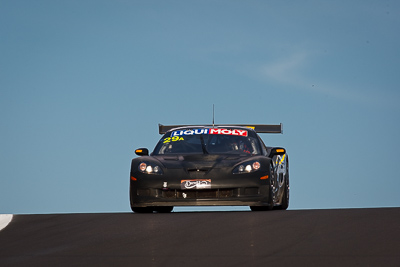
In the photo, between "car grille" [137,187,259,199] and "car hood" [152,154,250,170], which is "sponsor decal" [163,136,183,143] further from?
"car grille" [137,187,259,199]

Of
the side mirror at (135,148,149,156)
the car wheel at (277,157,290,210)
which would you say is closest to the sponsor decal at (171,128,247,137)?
the side mirror at (135,148,149,156)

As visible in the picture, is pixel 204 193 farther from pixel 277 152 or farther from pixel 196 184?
pixel 277 152

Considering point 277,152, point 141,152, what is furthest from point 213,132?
point 141,152

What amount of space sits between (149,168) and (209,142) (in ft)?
5.05

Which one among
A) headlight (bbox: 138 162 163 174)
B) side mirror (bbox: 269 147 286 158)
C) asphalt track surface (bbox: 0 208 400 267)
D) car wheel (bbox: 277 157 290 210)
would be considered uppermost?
side mirror (bbox: 269 147 286 158)

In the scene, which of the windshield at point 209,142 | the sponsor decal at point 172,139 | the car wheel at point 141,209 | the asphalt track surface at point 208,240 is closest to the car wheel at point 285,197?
the windshield at point 209,142

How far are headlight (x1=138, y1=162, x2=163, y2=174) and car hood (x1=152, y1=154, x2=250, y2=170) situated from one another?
0.38 feet

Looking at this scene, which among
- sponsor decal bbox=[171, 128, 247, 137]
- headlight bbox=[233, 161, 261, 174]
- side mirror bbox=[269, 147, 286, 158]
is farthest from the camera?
sponsor decal bbox=[171, 128, 247, 137]

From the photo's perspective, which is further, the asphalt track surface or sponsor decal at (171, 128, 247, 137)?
sponsor decal at (171, 128, 247, 137)

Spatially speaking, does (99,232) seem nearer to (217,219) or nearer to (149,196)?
(217,219)

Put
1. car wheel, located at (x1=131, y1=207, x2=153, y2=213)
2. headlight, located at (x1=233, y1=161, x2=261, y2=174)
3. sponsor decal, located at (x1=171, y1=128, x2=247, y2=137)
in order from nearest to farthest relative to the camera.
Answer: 1. headlight, located at (x1=233, y1=161, x2=261, y2=174)
2. car wheel, located at (x1=131, y1=207, x2=153, y2=213)
3. sponsor decal, located at (x1=171, y1=128, x2=247, y2=137)

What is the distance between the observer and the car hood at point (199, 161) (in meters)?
11.5

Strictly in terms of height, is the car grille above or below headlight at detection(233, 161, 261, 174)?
below

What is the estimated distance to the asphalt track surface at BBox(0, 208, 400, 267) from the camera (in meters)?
5.85
